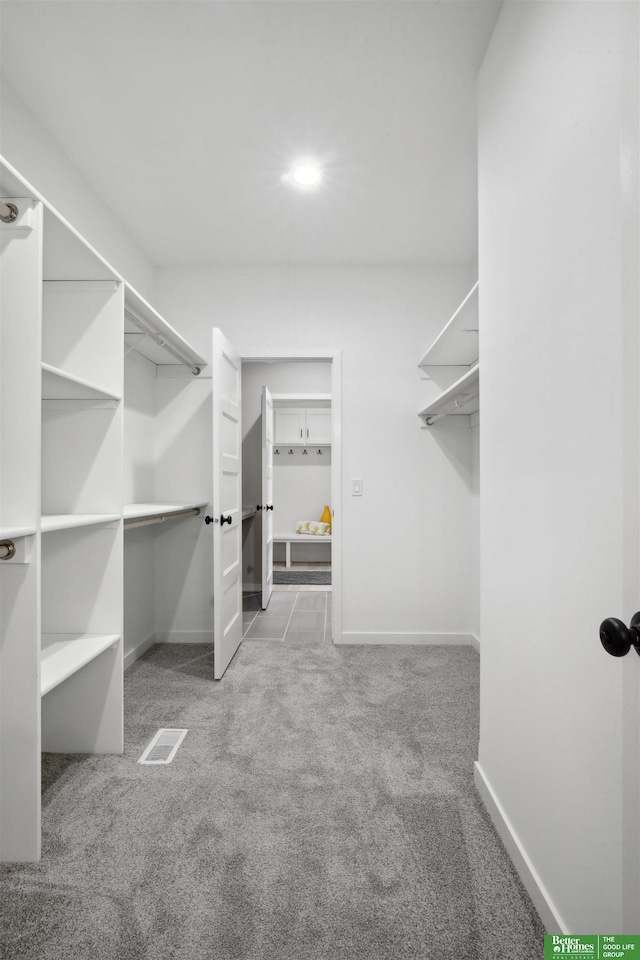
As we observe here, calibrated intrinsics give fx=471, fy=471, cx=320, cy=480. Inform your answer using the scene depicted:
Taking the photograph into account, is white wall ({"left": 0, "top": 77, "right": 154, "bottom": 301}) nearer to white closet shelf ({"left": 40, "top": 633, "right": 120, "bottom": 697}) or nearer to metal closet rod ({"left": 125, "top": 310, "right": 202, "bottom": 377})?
metal closet rod ({"left": 125, "top": 310, "right": 202, "bottom": 377})

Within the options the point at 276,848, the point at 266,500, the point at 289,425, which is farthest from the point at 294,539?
the point at 276,848

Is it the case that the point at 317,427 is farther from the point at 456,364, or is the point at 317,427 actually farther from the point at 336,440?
the point at 456,364

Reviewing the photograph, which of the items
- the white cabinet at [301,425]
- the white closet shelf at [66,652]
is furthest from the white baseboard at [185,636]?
the white cabinet at [301,425]

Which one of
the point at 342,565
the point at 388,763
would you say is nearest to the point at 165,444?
the point at 342,565

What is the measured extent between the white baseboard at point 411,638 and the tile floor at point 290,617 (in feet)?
0.63

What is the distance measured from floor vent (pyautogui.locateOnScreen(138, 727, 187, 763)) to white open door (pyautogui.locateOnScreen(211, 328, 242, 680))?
1.81ft

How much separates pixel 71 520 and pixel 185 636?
1.94 m

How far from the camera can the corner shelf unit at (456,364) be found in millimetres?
2109

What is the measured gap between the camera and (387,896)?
1218mm

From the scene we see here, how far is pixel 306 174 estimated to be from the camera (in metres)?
2.32

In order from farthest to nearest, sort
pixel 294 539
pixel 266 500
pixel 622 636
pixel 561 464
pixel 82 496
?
pixel 294 539 < pixel 266 500 < pixel 82 496 < pixel 561 464 < pixel 622 636

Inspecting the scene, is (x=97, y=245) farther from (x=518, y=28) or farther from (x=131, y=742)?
(x=131, y=742)

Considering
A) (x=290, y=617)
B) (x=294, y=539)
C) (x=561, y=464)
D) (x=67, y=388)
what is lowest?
(x=290, y=617)

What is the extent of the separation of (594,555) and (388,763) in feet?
4.28
